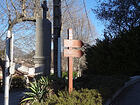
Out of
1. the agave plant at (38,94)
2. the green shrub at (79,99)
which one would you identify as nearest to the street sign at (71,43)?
the green shrub at (79,99)

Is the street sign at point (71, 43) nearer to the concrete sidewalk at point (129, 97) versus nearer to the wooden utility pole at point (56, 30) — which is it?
the concrete sidewalk at point (129, 97)

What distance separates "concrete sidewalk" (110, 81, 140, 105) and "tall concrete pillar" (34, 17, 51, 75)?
11.8ft

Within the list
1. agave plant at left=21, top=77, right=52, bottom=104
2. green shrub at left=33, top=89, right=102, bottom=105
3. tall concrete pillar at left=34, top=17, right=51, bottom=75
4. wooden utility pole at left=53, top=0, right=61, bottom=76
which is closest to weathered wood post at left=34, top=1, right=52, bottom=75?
tall concrete pillar at left=34, top=17, right=51, bottom=75

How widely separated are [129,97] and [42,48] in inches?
175

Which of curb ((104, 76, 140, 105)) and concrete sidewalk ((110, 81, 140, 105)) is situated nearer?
concrete sidewalk ((110, 81, 140, 105))

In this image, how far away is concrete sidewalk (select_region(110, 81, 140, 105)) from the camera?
16.3ft

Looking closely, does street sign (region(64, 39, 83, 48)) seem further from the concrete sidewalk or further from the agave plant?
the concrete sidewalk

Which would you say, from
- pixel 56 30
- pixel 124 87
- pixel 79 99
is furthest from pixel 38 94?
pixel 56 30

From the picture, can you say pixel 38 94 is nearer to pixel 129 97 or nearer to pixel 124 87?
pixel 129 97

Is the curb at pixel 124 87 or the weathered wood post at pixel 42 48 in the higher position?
the weathered wood post at pixel 42 48

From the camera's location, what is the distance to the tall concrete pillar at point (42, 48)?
7250 millimetres

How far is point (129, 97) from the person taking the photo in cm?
539

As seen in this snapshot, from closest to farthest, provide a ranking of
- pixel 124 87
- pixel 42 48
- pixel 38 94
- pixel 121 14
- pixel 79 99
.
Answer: pixel 79 99, pixel 38 94, pixel 124 87, pixel 42 48, pixel 121 14

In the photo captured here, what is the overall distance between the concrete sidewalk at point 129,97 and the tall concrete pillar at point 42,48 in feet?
11.8
